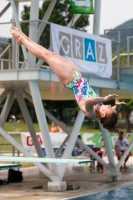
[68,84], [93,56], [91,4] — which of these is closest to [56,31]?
[93,56]

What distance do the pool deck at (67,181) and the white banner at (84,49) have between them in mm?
3614

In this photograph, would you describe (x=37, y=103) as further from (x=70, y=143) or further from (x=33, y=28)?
(x=33, y=28)

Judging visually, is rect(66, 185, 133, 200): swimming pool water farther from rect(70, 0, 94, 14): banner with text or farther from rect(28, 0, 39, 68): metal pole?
rect(70, 0, 94, 14): banner with text

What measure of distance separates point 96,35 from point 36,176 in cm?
613

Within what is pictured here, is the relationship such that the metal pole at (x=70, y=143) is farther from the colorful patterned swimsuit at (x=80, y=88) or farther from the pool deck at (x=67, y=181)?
the colorful patterned swimsuit at (x=80, y=88)

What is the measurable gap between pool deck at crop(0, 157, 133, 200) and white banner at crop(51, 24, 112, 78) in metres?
3.61

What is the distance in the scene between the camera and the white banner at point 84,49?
15861 mm

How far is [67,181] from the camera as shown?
19094mm

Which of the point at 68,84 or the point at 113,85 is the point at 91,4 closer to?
the point at 113,85

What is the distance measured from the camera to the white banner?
15.9 m

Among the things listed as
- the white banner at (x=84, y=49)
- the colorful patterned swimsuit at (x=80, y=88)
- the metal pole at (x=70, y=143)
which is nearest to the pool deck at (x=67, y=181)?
the metal pole at (x=70, y=143)

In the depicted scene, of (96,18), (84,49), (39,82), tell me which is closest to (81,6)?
(96,18)

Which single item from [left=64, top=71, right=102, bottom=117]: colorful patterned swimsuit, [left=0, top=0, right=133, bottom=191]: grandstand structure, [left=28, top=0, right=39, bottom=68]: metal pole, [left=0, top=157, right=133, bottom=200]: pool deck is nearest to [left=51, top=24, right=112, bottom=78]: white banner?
[left=0, top=0, right=133, bottom=191]: grandstand structure

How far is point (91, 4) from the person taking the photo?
18.6m
